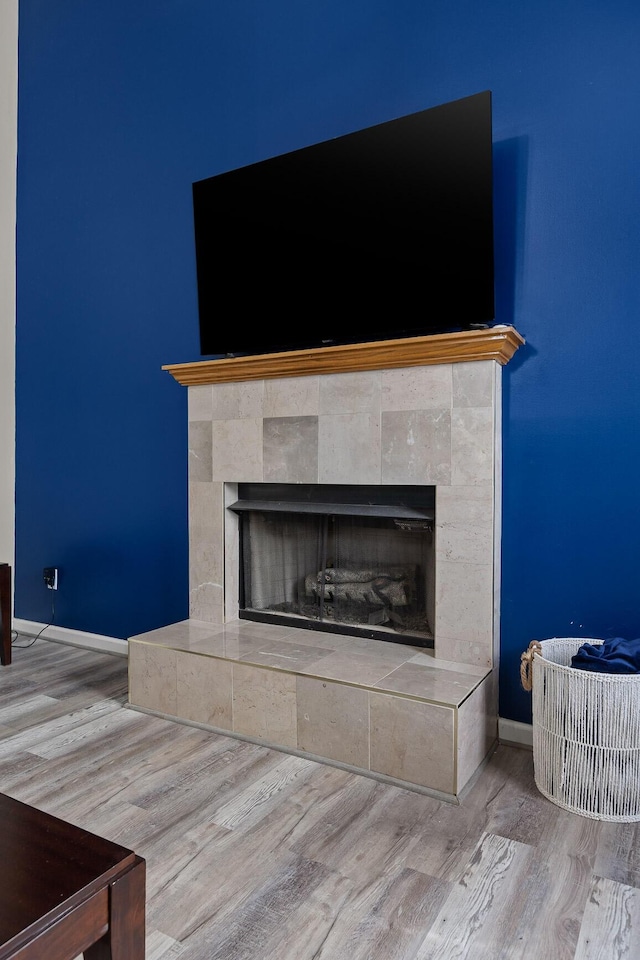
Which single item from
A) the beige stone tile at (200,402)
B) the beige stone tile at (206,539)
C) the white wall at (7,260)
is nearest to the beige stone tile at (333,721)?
the beige stone tile at (206,539)

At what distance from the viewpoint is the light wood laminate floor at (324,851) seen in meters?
1.31

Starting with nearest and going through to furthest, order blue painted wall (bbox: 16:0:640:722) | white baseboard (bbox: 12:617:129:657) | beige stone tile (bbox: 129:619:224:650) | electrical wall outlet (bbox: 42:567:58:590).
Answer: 1. blue painted wall (bbox: 16:0:640:722)
2. beige stone tile (bbox: 129:619:224:650)
3. white baseboard (bbox: 12:617:129:657)
4. electrical wall outlet (bbox: 42:567:58:590)

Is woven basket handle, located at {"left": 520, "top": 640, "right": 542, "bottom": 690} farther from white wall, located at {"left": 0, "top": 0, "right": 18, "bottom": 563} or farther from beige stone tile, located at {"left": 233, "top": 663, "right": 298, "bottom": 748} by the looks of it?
white wall, located at {"left": 0, "top": 0, "right": 18, "bottom": 563}

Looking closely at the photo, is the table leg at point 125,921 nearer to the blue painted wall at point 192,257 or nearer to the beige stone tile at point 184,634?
the beige stone tile at point 184,634

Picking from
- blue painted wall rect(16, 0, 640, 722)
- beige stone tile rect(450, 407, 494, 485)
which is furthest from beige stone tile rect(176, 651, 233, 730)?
beige stone tile rect(450, 407, 494, 485)

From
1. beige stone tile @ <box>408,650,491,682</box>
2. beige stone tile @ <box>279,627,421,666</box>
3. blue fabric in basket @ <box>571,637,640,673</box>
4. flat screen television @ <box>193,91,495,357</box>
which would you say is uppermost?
flat screen television @ <box>193,91,495,357</box>

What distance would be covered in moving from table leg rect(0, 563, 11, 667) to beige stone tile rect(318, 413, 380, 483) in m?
1.71

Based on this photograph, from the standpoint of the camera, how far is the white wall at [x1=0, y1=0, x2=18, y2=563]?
364 centimetres

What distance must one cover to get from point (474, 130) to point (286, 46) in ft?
3.63

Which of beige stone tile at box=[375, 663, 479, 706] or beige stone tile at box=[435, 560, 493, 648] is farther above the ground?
beige stone tile at box=[435, 560, 493, 648]

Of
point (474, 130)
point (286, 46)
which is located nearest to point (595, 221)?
point (474, 130)

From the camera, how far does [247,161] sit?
282 centimetres

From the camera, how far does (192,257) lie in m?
2.98

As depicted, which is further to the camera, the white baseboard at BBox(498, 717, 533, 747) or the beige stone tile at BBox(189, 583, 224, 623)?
the beige stone tile at BBox(189, 583, 224, 623)
